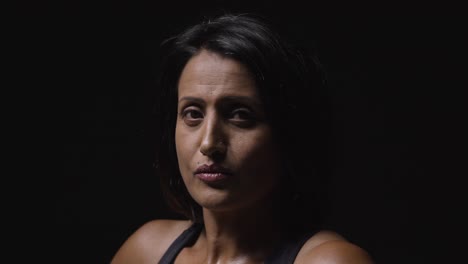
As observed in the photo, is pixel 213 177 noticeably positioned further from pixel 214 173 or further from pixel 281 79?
pixel 281 79

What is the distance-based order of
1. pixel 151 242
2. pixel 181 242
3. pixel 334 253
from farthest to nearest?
pixel 151 242, pixel 181 242, pixel 334 253

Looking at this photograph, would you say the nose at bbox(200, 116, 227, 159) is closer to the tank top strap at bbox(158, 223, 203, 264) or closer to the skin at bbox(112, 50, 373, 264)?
the skin at bbox(112, 50, 373, 264)

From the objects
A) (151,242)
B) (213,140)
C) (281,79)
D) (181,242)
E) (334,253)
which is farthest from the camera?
(151,242)

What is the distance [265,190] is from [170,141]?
20.4 inches

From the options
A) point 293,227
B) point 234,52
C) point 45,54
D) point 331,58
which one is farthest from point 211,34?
point 45,54

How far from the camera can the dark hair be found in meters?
3.12

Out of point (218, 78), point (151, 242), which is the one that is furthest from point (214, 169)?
point (151, 242)

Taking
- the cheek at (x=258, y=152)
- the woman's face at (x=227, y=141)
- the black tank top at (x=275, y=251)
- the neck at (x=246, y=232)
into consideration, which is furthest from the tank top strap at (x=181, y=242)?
the cheek at (x=258, y=152)

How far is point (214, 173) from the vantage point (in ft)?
10.1

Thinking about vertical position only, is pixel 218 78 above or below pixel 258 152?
above

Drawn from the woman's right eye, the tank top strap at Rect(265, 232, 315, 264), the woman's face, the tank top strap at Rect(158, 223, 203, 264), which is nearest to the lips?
the woman's face

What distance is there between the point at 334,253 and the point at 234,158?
44 centimetres

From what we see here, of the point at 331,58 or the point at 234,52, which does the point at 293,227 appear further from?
the point at 331,58

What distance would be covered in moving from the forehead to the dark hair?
0.02 metres
